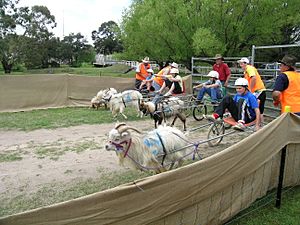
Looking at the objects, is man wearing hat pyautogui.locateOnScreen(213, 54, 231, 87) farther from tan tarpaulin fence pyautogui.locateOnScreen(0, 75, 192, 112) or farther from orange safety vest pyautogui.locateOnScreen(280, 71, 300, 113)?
orange safety vest pyautogui.locateOnScreen(280, 71, 300, 113)

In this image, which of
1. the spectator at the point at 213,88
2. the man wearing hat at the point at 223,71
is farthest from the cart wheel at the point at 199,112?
the man wearing hat at the point at 223,71

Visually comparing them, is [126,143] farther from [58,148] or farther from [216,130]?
[58,148]

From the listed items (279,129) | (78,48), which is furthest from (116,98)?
(78,48)

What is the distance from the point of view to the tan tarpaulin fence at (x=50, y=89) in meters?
11.9

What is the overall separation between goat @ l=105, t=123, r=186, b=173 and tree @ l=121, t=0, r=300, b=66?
14809 millimetres

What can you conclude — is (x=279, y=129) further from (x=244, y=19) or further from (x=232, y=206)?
(x=244, y=19)

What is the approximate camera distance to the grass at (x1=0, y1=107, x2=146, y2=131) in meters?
9.34

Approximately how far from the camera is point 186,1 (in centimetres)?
2100

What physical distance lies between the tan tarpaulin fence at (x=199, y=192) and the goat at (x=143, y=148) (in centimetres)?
Answer: 119

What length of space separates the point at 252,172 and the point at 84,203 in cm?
230

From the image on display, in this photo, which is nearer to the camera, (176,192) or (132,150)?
(176,192)

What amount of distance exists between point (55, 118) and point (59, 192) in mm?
5973

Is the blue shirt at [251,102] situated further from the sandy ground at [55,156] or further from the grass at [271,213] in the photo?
the grass at [271,213]

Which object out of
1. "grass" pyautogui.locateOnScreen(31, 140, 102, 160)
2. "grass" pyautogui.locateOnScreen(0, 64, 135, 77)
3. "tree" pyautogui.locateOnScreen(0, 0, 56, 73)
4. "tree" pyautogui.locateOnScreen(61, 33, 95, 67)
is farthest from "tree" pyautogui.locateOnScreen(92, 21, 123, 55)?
"grass" pyautogui.locateOnScreen(31, 140, 102, 160)
